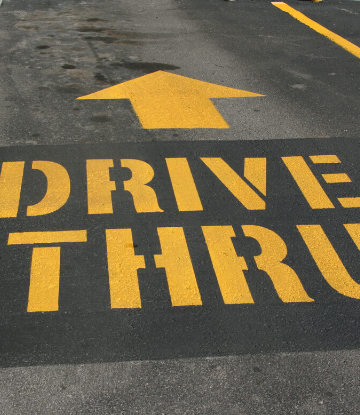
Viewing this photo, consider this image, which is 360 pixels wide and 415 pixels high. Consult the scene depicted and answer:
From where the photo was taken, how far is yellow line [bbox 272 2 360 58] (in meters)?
10.1

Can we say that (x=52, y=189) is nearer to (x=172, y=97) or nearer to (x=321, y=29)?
(x=172, y=97)

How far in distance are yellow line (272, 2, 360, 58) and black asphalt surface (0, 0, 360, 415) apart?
1.29 ft

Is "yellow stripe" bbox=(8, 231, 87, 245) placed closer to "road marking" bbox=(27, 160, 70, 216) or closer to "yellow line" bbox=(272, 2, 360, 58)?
"road marking" bbox=(27, 160, 70, 216)

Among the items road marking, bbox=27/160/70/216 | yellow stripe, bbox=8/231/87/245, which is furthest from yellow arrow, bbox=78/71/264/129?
yellow stripe, bbox=8/231/87/245

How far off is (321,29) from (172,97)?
5.32 meters

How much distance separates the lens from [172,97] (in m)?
7.63

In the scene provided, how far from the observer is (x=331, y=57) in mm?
9500

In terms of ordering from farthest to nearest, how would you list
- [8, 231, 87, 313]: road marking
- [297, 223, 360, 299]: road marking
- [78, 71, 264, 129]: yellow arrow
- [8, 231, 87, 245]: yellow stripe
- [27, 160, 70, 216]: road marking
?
[78, 71, 264, 129]: yellow arrow < [27, 160, 70, 216]: road marking < [8, 231, 87, 245]: yellow stripe < [297, 223, 360, 299]: road marking < [8, 231, 87, 313]: road marking

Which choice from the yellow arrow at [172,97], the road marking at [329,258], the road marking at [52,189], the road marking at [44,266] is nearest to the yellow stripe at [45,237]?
the road marking at [44,266]

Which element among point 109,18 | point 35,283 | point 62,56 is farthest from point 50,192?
point 109,18

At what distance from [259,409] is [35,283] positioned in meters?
1.96

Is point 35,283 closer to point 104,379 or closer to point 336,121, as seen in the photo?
point 104,379

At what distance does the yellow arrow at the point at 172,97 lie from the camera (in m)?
6.93

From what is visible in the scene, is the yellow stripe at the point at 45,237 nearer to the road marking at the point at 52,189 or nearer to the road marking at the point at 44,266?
the road marking at the point at 44,266
